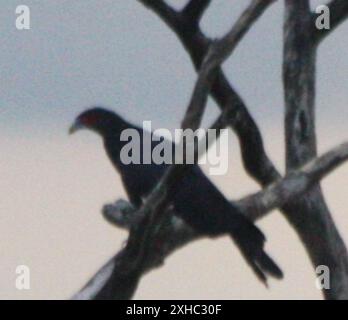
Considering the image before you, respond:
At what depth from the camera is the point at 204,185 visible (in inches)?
280

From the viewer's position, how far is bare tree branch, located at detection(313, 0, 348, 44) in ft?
24.6

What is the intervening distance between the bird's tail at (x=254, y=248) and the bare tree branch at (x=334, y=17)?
1285 mm

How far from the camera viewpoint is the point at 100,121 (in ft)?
25.6

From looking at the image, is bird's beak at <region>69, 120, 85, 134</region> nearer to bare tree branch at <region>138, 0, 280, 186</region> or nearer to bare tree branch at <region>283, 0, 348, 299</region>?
bare tree branch at <region>138, 0, 280, 186</region>

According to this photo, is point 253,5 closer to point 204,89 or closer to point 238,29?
point 238,29

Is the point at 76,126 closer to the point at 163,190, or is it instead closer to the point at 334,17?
the point at 334,17

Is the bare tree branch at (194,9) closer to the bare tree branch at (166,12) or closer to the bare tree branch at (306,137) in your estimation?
the bare tree branch at (166,12)

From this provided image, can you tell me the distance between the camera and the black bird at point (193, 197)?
675 cm

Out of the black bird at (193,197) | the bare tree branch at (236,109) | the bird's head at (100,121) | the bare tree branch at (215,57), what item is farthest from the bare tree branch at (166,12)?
the bird's head at (100,121)

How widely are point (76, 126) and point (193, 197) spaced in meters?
0.99

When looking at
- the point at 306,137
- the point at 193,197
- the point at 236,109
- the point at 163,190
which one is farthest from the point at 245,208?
the point at 163,190

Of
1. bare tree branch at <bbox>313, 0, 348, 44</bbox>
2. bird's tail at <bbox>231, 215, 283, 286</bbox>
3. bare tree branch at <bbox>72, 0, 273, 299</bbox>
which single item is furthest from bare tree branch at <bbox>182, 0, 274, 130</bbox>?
bare tree branch at <bbox>313, 0, 348, 44</bbox>

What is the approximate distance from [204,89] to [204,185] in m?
1.14
